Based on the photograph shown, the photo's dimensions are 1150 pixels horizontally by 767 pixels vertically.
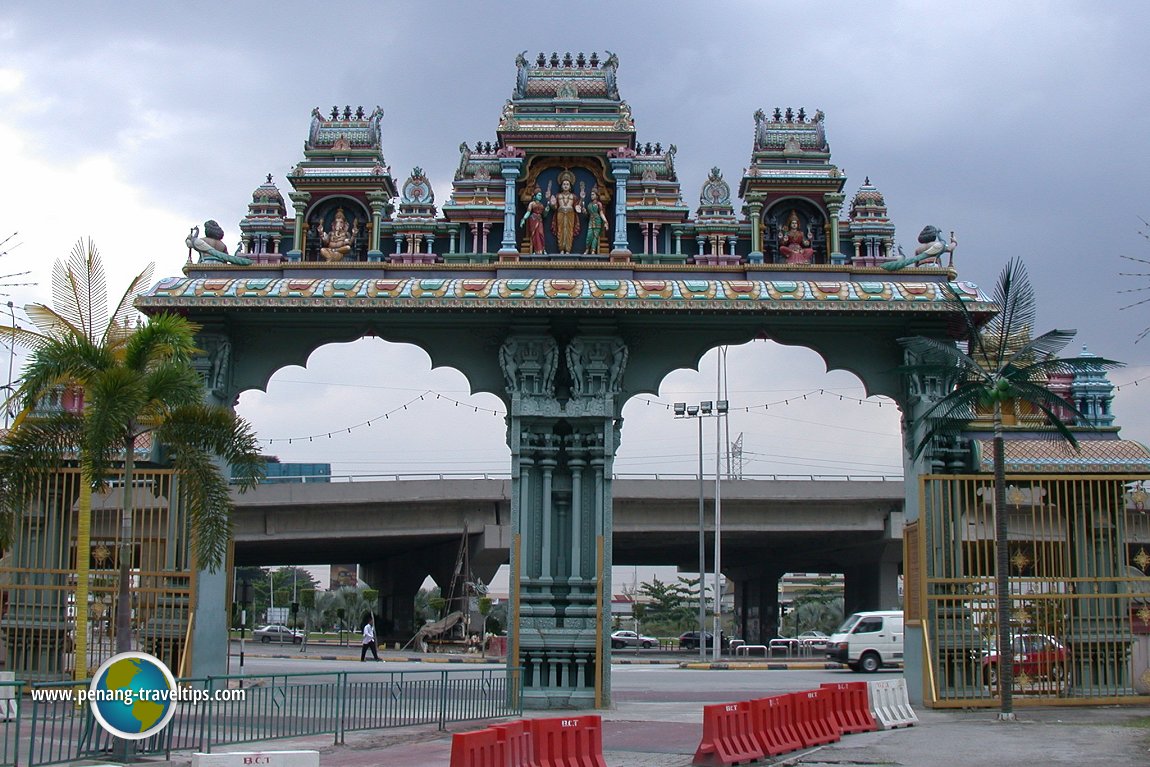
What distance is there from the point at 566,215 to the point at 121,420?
7545 mm

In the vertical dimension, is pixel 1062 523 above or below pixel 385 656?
above

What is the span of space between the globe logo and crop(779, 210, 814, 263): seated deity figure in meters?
10.6

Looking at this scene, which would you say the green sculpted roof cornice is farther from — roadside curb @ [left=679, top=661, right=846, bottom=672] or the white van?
roadside curb @ [left=679, top=661, right=846, bottom=672]

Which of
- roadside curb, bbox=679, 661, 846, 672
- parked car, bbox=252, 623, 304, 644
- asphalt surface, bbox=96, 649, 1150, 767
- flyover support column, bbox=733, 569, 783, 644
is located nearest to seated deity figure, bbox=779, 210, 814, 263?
asphalt surface, bbox=96, 649, 1150, 767

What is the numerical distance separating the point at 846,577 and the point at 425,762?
46405 millimetres

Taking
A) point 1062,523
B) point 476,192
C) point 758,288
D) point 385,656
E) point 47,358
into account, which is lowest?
point 385,656

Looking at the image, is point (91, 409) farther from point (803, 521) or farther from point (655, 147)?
point (803, 521)

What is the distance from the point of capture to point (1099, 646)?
17203 mm

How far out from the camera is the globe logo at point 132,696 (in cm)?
1099

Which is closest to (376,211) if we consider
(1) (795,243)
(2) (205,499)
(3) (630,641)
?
(1) (795,243)

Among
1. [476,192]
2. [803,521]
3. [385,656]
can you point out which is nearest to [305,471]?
[385,656]

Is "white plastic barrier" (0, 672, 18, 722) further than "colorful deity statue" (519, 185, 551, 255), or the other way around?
"colorful deity statue" (519, 185, 551, 255)

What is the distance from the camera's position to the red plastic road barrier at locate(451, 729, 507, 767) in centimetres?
893

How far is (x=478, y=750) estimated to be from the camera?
927 cm
